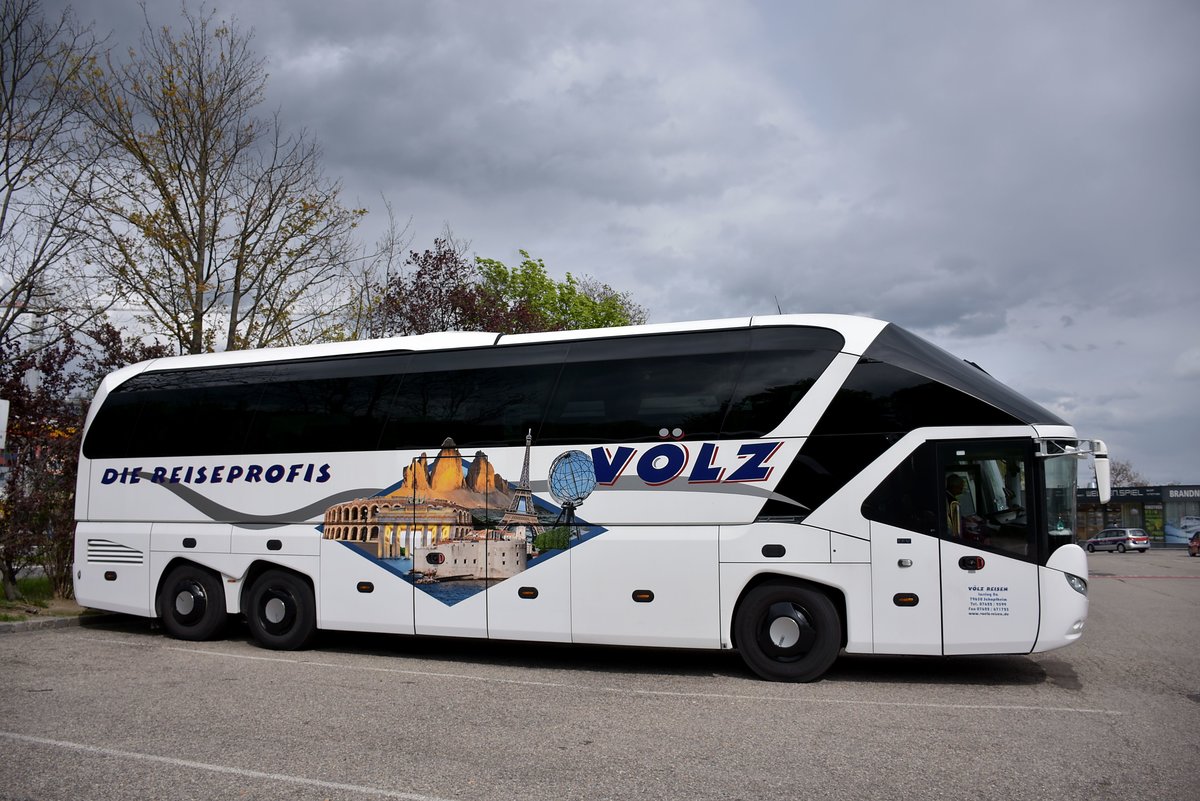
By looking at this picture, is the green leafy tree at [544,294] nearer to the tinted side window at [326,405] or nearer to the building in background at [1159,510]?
the tinted side window at [326,405]

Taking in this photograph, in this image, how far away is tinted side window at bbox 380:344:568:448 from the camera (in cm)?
1041

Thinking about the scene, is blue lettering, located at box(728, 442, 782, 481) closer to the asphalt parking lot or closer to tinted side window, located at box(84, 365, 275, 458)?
the asphalt parking lot

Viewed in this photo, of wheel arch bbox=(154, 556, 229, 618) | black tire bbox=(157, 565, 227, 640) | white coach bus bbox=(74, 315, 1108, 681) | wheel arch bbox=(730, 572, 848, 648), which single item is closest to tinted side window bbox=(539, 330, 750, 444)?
white coach bus bbox=(74, 315, 1108, 681)

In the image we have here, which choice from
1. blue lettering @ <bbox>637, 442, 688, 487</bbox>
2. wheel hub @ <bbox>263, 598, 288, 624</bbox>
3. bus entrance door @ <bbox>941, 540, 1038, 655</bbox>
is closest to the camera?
bus entrance door @ <bbox>941, 540, 1038, 655</bbox>

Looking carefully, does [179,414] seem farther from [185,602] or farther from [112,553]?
[185,602]

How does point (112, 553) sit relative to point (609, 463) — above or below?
below

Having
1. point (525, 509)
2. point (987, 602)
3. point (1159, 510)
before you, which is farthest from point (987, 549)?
point (1159, 510)

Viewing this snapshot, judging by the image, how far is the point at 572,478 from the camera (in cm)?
1006

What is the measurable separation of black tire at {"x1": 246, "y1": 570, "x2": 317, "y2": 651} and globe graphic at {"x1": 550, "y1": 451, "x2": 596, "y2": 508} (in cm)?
368

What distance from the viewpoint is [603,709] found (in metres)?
8.00

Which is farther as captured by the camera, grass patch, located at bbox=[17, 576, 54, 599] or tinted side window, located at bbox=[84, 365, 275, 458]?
grass patch, located at bbox=[17, 576, 54, 599]

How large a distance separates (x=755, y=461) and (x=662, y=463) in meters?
0.99

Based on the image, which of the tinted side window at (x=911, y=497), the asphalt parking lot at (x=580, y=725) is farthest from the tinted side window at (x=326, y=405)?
the tinted side window at (x=911, y=497)

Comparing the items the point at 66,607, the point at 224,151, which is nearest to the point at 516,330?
the point at 224,151
